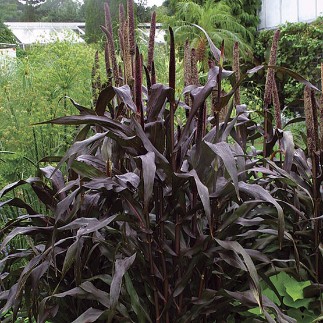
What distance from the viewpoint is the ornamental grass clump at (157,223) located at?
1.62 meters

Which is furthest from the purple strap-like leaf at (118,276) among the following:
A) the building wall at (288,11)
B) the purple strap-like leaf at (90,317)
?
the building wall at (288,11)

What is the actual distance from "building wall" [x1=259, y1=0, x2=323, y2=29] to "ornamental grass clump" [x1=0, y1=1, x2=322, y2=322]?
10.4 m

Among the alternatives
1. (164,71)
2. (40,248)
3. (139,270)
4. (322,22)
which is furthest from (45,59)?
(322,22)

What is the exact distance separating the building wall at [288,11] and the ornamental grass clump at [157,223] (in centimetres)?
1042

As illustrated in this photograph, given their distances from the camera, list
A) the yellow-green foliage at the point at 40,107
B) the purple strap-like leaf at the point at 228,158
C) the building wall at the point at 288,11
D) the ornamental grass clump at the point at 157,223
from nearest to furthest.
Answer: the purple strap-like leaf at the point at 228,158 → the ornamental grass clump at the point at 157,223 → the yellow-green foliage at the point at 40,107 → the building wall at the point at 288,11

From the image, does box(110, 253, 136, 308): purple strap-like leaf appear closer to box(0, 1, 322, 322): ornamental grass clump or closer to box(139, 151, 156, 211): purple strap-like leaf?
box(0, 1, 322, 322): ornamental grass clump

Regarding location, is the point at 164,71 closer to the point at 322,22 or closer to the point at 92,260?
the point at 92,260

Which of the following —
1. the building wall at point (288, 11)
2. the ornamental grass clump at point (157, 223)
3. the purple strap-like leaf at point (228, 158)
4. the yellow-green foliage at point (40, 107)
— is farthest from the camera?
the building wall at point (288, 11)

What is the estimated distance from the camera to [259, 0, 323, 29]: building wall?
1180 centimetres

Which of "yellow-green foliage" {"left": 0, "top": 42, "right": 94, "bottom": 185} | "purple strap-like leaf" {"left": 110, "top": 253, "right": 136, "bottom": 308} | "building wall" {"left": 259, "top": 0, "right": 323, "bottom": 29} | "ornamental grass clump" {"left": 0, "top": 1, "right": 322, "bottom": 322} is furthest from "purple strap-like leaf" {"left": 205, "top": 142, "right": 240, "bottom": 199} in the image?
"building wall" {"left": 259, "top": 0, "right": 323, "bottom": 29}

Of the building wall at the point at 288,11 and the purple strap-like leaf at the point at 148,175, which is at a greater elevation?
the building wall at the point at 288,11

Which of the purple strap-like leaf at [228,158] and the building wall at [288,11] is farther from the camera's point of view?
the building wall at [288,11]

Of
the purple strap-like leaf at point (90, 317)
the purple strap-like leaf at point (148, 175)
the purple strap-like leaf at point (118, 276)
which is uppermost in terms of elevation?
the purple strap-like leaf at point (148, 175)

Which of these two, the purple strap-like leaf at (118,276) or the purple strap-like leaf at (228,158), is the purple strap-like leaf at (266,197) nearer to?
the purple strap-like leaf at (228,158)
